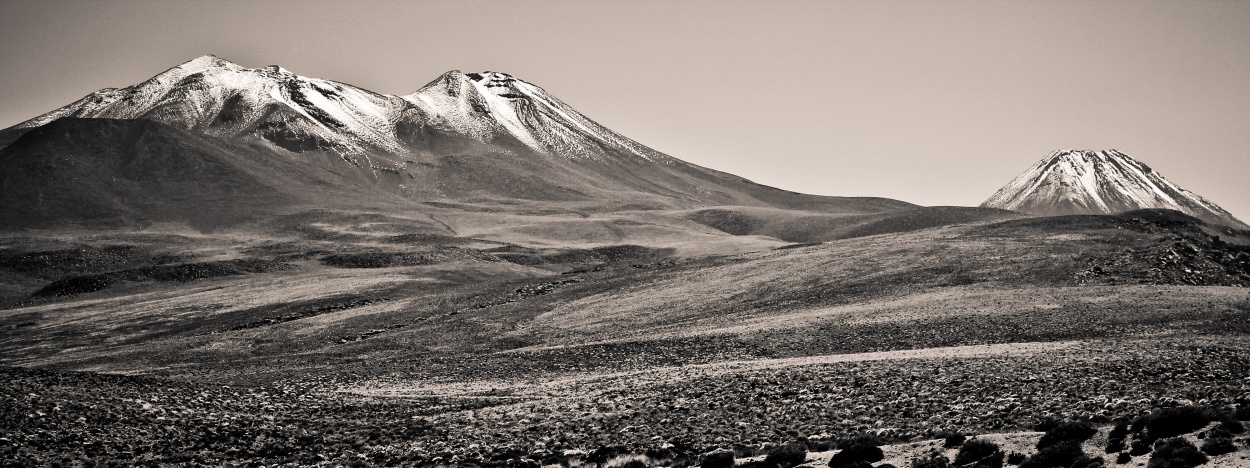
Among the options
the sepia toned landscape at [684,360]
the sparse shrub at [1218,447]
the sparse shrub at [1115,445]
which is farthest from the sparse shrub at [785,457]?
the sparse shrub at [1218,447]

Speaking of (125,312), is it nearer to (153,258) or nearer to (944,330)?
(153,258)

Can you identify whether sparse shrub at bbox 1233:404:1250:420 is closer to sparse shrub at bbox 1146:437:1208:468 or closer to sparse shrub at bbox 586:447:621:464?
sparse shrub at bbox 1146:437:1208:468

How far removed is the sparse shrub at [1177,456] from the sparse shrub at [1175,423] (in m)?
1.00

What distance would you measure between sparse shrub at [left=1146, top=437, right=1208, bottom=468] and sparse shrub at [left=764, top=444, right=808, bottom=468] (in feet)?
20.5

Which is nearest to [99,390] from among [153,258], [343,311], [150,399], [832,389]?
[150,399]

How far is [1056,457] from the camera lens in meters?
16.1

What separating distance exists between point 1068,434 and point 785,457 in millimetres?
5261

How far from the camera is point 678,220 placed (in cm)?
17988

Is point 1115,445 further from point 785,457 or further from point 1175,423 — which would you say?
point 785,457

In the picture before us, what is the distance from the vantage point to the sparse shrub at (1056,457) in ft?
52.0

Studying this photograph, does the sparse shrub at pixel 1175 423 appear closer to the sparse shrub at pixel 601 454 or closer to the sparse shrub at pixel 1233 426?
the sparse shrub at pixel 1233 426

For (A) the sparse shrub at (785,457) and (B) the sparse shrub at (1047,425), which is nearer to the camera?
(A) the sparse shrub at (785,457)

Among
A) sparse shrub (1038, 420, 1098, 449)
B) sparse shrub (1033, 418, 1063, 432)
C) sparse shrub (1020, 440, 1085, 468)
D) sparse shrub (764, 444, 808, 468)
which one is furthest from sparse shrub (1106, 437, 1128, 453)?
sparse shrub (764, 444, 808, 468)

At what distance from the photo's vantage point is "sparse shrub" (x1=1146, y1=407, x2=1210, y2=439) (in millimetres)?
16531
